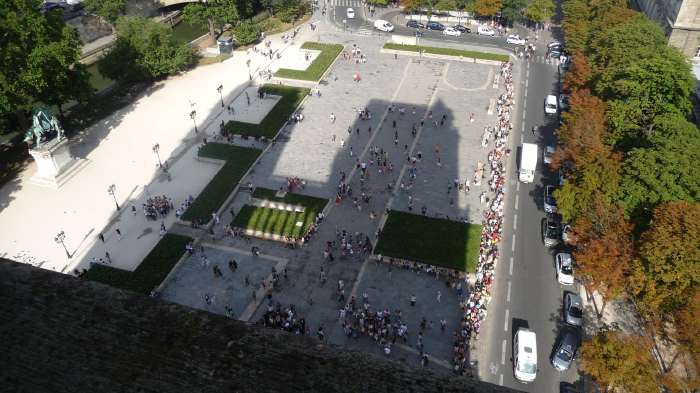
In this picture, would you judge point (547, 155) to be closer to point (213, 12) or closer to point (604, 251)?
point (604, 251)

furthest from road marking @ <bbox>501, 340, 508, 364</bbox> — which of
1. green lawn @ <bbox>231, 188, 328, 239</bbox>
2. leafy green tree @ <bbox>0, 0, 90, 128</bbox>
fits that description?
leafy green tree @ <bbox>0, 0, 90, 128</bbox>

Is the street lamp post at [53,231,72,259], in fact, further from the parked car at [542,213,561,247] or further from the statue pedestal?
the parked car at [542,213,561,247]

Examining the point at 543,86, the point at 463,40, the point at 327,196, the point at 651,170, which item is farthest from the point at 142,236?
the point at 463,40

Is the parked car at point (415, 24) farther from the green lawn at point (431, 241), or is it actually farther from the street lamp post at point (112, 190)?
the street lamp post at point (112, 190)

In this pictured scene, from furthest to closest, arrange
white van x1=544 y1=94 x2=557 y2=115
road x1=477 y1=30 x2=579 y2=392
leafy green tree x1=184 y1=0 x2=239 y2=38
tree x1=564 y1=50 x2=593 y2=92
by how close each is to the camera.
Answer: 1. leafy green tree x1=184 y1=0 x2=239 y2=38
2. white van x1=544 y1=94 x2=557 y2=115
3. tree x1=564 y1=50 x2=593 y2=92
4. road x1=477 y1=30 x2=579 y2=392

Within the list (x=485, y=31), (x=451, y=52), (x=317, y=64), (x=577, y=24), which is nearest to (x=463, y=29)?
(x=485, y=31)

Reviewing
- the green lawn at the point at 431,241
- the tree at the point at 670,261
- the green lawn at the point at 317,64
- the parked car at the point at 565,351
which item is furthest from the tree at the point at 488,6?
the parked car at the point at 565,351
